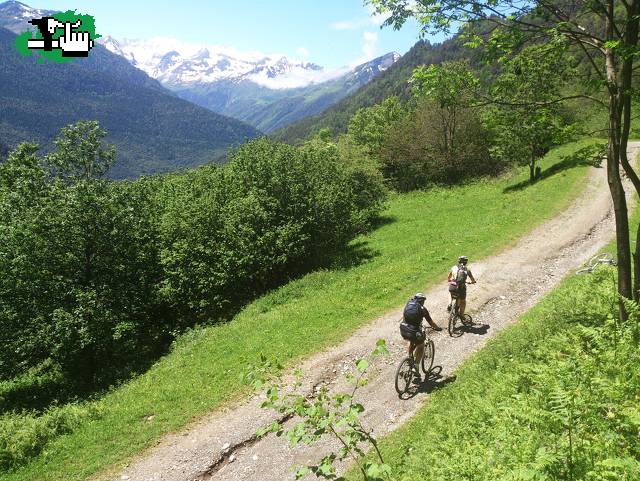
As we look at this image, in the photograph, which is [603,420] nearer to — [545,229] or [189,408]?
[189,408]

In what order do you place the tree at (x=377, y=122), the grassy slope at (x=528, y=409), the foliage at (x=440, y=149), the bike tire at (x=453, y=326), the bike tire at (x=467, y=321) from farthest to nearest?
the tree at (x=377, y=122) < the foliage at (x=440, y=149) < the bike tire at (x=467, y=321) < the bike tire at (x=453, y=326) < the grassy slope at (x=528, y=409)

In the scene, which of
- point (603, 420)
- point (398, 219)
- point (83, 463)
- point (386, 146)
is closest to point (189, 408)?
point (83, 463)

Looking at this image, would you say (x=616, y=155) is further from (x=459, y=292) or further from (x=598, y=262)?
(x=598, y=262)

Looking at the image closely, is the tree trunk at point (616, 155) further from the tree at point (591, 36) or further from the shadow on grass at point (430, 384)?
the shadow on grass at point (430, 384)

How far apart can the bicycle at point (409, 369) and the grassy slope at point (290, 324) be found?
15.3 feet

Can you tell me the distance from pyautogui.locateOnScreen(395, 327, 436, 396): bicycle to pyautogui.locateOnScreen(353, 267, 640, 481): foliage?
940 mm

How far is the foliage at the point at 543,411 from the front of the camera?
554cm

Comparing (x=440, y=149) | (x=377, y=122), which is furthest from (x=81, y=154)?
(x=377, y=122)

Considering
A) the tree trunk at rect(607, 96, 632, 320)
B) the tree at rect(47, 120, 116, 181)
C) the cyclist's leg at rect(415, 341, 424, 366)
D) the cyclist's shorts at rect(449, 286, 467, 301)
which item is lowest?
the cyclist's leg at rect(415, 341, 424, 366)

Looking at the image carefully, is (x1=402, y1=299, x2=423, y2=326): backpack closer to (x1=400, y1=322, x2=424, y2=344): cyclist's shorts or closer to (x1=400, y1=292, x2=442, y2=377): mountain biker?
(x1=400, y1=292, x2=442, y2=377): mountain biker

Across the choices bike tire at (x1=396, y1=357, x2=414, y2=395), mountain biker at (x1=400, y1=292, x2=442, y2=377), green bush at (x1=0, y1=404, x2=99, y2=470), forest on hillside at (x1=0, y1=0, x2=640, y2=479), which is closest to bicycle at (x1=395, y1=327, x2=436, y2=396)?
bike tire at (x1=396, y1=357, x2=414, y2=395)

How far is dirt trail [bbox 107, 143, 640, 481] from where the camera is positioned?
12.0 m

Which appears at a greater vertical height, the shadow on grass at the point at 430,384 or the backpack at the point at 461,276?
the backpack at the point at 461,276

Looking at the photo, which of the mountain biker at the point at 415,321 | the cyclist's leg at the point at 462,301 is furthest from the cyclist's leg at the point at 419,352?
the cyclist's leg at the point at 462,301
